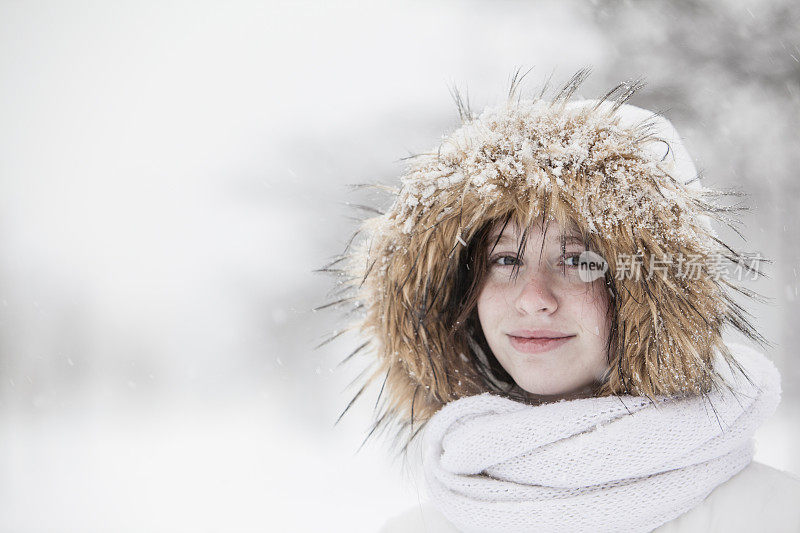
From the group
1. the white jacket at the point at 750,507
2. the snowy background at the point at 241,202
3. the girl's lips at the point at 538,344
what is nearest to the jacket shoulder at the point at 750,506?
the white jacket at the point at 750,507

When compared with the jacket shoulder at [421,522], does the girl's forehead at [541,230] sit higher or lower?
higher

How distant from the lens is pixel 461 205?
1083 millimetres

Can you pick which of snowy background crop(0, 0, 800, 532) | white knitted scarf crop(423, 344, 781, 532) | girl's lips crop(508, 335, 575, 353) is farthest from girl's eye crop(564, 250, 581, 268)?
snowy background crop(0, 0, 800, 532)

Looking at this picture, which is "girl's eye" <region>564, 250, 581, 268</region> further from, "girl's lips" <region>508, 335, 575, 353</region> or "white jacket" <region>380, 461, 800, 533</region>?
"white jacket" <region>380, 461, 800, 533</region>

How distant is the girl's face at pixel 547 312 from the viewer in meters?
1.02

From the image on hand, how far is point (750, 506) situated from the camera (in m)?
0.94

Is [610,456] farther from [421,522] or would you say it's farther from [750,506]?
[421,522]

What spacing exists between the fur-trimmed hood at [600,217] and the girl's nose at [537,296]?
0.32 feet

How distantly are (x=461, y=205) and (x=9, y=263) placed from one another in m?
7.77

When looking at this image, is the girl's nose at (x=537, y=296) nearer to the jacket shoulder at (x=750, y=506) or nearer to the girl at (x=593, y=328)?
the girl at (x=593, y=328)

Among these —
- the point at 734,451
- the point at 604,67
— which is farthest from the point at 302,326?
the point at 734,451

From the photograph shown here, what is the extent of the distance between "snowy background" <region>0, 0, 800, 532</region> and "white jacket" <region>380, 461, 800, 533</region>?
230 centimetres

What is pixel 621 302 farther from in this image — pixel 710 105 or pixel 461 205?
pixel 710 105

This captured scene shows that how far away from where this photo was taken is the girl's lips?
1.05 meters
